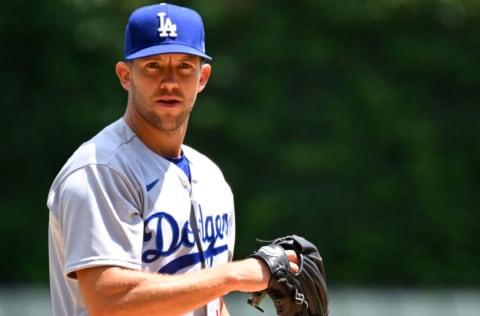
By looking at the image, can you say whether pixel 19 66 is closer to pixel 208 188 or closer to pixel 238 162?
pixel 238 162

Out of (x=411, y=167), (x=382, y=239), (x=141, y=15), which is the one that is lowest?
(x=382, y=239)

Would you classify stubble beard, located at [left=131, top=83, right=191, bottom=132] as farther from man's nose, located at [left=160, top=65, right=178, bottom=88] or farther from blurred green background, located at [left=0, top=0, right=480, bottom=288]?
blurred green background, located at [left=0, top=0, right=480, bottom=288]

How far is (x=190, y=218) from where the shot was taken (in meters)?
3.14

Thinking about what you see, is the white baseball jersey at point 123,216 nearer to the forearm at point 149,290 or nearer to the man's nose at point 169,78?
the forearm at point 149,290

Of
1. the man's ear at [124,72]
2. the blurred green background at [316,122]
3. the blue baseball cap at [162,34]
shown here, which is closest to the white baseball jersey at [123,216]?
the man's ear at [124,72]

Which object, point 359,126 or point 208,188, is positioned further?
point 359,126

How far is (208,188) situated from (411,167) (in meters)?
7.86

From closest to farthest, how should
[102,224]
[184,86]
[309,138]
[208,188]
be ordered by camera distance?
[102,224] → [184,86] → [208,188] → [309,138]

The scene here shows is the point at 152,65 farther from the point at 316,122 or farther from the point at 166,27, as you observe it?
the point at 316,122

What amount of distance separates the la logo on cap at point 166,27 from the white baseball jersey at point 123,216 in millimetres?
308

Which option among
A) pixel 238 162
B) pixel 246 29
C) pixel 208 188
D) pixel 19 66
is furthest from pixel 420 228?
pixel 208 188

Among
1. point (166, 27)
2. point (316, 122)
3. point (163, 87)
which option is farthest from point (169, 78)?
point (316, 122)

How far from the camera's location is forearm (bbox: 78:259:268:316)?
2826mm

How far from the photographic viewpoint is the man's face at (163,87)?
3090mm
